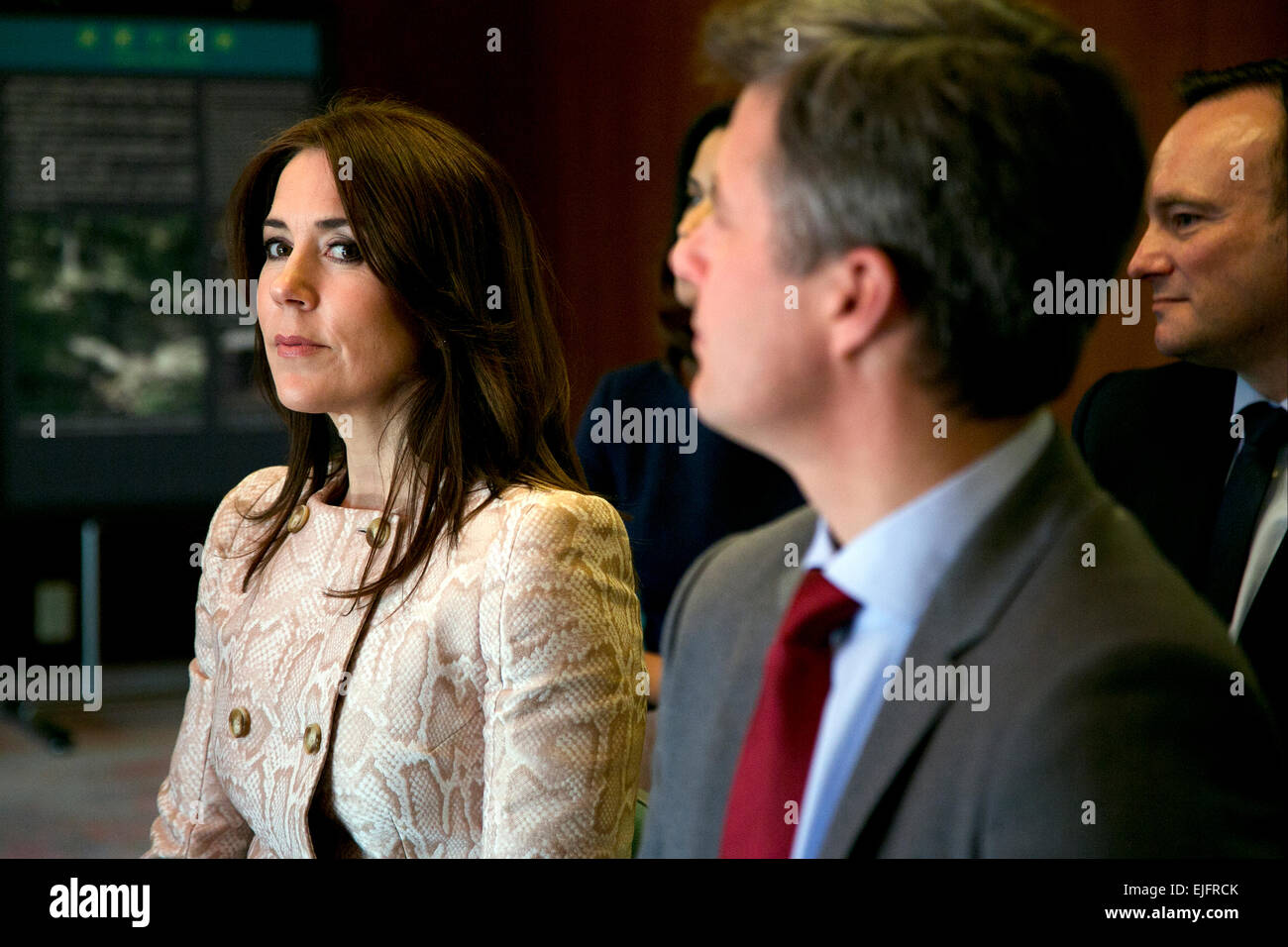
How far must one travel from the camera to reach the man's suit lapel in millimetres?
751

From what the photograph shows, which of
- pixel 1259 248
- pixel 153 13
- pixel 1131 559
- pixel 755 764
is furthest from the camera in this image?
pixel 153 13

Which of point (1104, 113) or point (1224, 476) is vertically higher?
point (1104, 113)

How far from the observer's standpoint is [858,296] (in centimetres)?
78

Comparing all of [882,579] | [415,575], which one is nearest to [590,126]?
[415,575]

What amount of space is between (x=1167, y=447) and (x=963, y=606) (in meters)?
0.56

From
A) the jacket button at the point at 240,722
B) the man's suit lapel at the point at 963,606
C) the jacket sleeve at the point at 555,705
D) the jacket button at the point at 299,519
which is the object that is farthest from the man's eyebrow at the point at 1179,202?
the jacket button at the point at 240,722

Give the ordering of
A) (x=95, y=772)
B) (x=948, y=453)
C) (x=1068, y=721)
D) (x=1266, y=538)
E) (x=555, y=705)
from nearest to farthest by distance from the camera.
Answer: (x=1068, y=721), (x=948, y=453), (x=1266, y=538), (x=555, y=705), (x=95, y=772)

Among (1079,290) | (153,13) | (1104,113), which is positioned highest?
(153,13)

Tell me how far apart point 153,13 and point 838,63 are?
11.7ft

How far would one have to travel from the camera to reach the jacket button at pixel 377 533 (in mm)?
1360

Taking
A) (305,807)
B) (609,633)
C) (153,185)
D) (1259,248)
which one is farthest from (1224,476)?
(153,185)

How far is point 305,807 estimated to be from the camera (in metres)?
1.28

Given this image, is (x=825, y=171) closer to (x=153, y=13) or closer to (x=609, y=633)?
(x=609, y=633)

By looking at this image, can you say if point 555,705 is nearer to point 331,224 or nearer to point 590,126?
point 331,224
